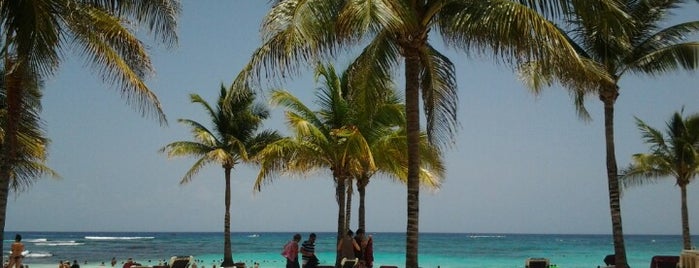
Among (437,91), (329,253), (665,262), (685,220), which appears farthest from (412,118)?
(329,253)

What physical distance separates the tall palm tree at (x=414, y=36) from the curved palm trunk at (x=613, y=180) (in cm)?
617

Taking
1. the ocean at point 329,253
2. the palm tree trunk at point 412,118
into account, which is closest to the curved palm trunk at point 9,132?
the palm tree trunk at point 412,118

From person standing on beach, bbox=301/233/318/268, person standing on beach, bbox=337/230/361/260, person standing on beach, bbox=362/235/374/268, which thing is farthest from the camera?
person standing on beach, bbox=362/235/374/268

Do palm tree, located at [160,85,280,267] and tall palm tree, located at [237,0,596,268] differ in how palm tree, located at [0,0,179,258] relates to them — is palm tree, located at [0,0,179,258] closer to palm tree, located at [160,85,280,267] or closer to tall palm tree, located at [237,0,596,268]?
tall palm tree, located at [237,0,596,268]

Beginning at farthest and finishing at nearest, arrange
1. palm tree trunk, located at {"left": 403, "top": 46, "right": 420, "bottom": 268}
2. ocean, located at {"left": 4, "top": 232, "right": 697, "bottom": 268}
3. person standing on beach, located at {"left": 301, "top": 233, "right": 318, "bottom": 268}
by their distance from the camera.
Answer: ocean, located at {"left": 4, "top": 232, "right": 697, "bottom": 268}, person standing on beach, located at {"left": 301, "top": 233, "right": 318, "bottom": 268}, palm tree trunk, located at {"left": 403, "top": 46, "right": 420, "bottom": 268}

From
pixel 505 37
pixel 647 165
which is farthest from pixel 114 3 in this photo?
pixel 647 165

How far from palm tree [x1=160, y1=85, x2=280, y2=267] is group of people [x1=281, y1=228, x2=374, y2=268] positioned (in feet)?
31.0

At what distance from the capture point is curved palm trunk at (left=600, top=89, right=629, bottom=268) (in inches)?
720

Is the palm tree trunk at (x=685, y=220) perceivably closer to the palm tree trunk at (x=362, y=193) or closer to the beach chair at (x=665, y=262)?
the beach chair at (x=665, y=262)

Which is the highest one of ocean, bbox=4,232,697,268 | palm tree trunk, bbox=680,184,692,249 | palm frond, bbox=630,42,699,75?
palm frond, bbox=630,42,699,75

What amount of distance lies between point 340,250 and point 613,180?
681 centimetres

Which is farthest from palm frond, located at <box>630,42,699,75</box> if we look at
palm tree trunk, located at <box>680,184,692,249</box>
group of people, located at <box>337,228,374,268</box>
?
palm tree trunk, located at <box>680,184,692,249</box>

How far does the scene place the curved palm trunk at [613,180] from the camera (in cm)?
1828

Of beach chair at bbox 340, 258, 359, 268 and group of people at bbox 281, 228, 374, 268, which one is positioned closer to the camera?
beach chair at bbox 340, 258, 359, 268
